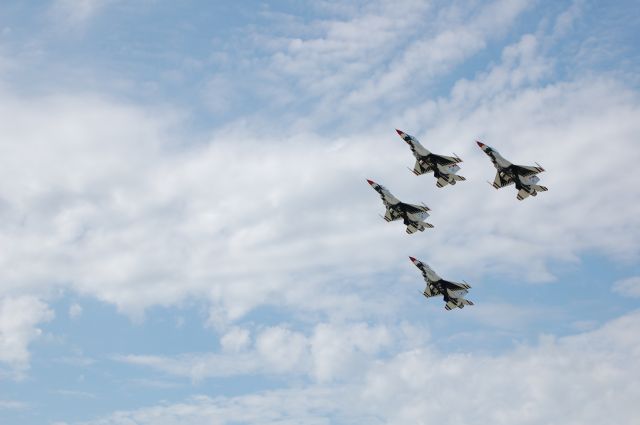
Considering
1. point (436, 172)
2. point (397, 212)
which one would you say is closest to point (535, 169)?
point (436, 172)

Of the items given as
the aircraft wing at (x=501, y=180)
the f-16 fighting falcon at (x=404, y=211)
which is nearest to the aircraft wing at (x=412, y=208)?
the f-16 fighting falcon at (x=404, y=211)

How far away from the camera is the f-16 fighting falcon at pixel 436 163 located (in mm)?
139125

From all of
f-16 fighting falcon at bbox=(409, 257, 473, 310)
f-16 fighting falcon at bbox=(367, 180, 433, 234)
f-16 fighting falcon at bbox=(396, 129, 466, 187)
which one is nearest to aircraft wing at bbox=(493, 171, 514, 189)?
f-16 fighting falcon at bbox=(396, 129, 466, 187)

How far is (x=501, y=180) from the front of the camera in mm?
137250

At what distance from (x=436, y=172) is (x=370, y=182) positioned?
12895 mm

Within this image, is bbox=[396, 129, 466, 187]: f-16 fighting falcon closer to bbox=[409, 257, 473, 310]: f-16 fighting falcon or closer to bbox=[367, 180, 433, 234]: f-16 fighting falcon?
bbox=[367, 180, 433, 234]: f-16 fighting falcon

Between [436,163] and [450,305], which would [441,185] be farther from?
[450,305]


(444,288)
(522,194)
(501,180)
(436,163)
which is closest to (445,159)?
(436,163)

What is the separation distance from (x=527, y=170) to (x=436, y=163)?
54.2 ft

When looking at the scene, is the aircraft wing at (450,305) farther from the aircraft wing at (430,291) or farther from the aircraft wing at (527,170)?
the aircraft wing at (527,170)

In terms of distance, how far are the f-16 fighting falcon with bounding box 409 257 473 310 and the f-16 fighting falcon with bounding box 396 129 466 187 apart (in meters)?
17.1

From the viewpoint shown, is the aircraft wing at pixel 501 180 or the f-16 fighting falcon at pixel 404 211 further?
the f-16 fighting falcon at pixel 404 211

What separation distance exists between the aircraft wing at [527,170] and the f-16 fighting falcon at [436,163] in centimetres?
1082

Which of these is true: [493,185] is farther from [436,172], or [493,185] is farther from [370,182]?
[370,182]
